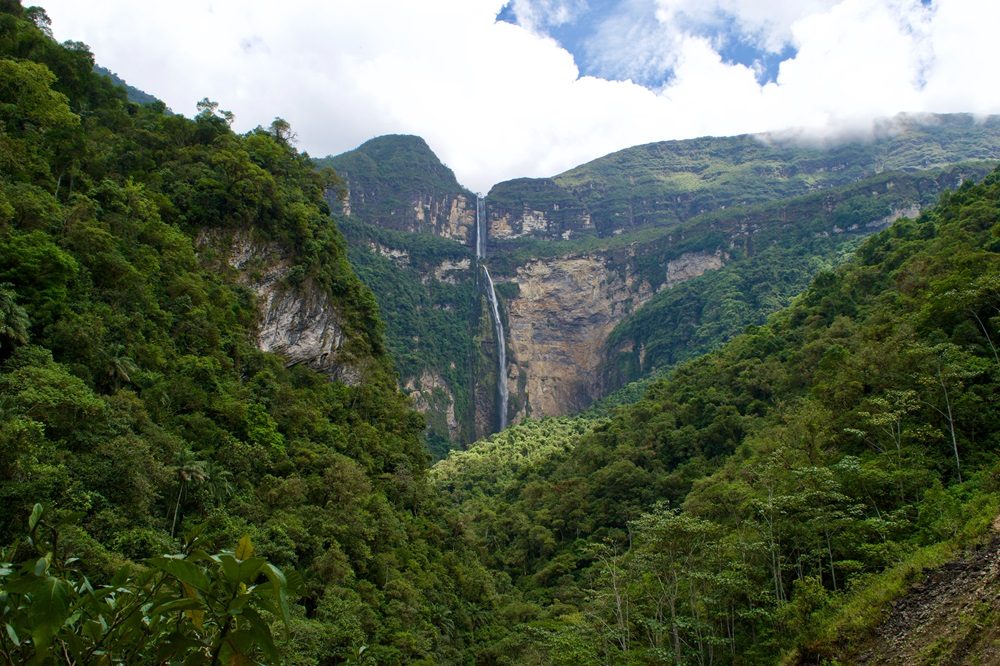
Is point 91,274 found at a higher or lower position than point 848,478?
higher

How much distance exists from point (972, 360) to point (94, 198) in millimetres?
28952

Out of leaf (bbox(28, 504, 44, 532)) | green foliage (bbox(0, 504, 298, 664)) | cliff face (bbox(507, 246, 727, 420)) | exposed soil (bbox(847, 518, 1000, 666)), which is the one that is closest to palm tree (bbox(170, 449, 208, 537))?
exposed soil (bbox(847, 518, 1000, 666))

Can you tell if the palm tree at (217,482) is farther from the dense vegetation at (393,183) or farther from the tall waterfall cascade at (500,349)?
the dense vegetation at (393,183)

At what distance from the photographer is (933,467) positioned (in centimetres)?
1501

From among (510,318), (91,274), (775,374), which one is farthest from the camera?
(510,318)

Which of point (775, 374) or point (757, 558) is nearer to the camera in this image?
point (757, 558)

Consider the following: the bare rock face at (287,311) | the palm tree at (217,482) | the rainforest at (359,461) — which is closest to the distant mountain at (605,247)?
the rainforest at (359,461)

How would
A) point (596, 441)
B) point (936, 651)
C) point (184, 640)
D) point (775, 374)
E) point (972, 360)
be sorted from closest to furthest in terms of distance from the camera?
point (184, 640) → point (936, 651) → point (972, 360) → point (775, 374) → point (596, 441)

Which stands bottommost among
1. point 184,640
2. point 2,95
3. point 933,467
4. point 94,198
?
point 933,467

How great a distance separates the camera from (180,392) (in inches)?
839

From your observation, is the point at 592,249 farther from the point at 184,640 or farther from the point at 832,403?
the point at 184,640

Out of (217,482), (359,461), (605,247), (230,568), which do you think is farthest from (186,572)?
(605,247)

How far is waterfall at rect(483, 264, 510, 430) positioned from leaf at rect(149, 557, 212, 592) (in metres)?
99.2

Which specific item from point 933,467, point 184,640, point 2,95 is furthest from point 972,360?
point 2,95
